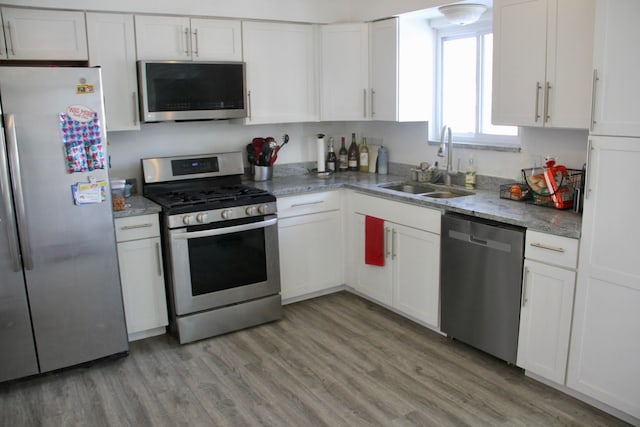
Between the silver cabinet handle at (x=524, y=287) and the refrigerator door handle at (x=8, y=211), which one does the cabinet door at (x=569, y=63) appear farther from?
the refrigerator door handle at (x=8, y=211)

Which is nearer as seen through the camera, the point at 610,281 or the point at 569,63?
the point at 610,281

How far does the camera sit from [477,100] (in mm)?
3924

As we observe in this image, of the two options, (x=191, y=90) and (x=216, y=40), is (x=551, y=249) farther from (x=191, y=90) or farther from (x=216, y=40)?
(x=216, y=40)

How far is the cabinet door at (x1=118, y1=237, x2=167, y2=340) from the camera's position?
3416 mm

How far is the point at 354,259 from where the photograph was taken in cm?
423

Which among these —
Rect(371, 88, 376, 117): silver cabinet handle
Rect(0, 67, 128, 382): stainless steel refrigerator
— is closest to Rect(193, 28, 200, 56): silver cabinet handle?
Rect(0, 67, 128, 382): stainless steel refrigerator

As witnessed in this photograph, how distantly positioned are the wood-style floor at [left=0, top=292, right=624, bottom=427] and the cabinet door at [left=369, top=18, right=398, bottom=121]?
1.64m

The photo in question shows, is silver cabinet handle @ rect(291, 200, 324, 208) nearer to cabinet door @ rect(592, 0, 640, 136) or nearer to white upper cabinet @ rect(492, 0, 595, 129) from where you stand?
white upper cabinet @ rect(492, 0, 595, 129)

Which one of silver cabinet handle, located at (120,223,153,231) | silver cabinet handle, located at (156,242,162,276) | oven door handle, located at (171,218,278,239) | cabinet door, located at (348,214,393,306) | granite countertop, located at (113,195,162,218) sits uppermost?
granite countertop, located at (113,195,162,218)

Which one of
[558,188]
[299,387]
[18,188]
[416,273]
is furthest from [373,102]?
[18,188]

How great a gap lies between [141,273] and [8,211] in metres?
0.88

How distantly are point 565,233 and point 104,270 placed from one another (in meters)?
2.52

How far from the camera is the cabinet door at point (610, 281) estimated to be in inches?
97.2

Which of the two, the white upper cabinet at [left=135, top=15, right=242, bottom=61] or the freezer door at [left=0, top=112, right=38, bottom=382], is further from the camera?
the white upper cabinet at [left=135, top=15, right=242, bottom=61]
